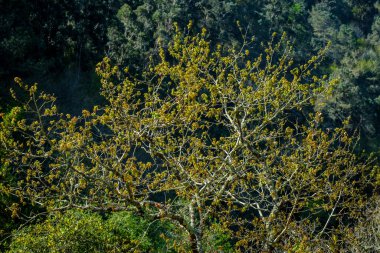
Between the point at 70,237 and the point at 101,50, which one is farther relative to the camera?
the point at 101,50

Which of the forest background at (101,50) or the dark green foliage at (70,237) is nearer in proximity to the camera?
the dark green foliage at (70,237)

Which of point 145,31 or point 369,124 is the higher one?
point 145,31

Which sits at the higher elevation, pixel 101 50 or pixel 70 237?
pixel 101 50

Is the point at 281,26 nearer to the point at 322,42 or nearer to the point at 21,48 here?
the point at 322,42

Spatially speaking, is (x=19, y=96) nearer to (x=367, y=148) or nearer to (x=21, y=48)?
(x=21, y=48)

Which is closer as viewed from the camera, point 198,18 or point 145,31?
point 145,31

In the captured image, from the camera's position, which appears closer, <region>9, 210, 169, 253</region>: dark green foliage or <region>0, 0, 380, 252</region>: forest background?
<region>9, 210, 169, 253</region>: dark green foliage

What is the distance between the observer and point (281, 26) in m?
49.5

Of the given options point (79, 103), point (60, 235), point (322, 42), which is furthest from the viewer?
point (322, 42)

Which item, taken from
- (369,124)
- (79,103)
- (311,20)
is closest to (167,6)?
(79,103)

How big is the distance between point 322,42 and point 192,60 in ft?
166

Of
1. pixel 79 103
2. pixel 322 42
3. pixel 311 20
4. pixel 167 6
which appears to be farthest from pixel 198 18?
pixel 311 20

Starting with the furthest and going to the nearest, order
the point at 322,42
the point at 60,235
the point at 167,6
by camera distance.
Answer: the point at 322,42 → the point at 167,6 → the point at 60,235

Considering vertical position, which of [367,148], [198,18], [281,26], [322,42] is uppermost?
[198,18]
